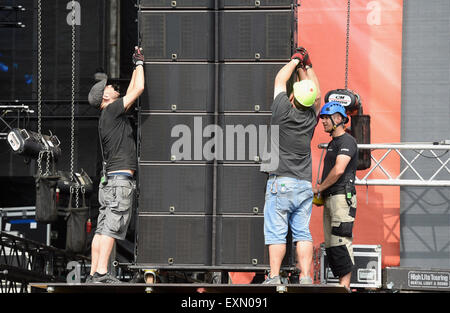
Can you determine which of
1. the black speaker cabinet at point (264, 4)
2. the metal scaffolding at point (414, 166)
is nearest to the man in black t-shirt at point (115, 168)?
the black speaker cabinet at point (264, 4)

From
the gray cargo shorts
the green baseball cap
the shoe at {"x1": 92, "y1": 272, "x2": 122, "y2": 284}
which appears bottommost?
the shoe at {"x1": 92, "y1": 272, "x2": 122, "y2": 284}

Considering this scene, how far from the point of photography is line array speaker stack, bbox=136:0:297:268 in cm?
743

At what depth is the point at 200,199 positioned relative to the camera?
24.4 ft

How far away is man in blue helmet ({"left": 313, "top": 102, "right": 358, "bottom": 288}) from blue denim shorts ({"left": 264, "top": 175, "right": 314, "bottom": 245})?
22.4 inches

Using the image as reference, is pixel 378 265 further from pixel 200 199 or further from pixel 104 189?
pixel 104 189

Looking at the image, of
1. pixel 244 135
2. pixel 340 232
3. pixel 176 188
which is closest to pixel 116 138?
pixel 176 188

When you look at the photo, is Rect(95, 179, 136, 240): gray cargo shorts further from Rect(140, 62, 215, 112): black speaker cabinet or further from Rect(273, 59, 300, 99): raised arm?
Rect(273, 59, 300, 99): raised arm

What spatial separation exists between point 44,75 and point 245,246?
841cm

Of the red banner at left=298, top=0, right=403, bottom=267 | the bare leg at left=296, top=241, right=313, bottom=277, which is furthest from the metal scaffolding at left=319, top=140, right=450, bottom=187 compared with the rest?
the bare leg at left=296, top=241, right=313, bottom=277

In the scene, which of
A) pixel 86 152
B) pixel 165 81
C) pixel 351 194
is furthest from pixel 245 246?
pixel 86 152

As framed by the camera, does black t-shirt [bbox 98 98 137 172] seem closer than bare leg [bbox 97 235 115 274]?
No

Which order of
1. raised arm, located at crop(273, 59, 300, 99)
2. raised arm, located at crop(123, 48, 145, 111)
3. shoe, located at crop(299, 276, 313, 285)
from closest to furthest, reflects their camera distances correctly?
shoe, located at crop(299, 276, 313, 285)
raised arm, located at crop(273, 59, 300, 99)
raised arm, located at crop(123, 48, 145, 111)

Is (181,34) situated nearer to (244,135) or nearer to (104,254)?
(244,135)
